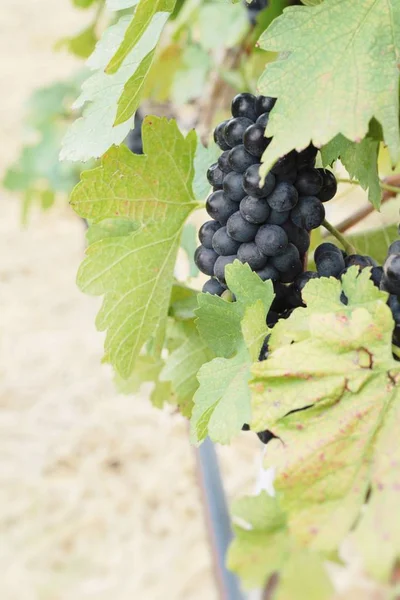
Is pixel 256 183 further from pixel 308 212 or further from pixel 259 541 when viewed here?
pixel 259 541

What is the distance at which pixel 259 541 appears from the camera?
0.50m

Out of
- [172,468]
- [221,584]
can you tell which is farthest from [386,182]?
[172,468]

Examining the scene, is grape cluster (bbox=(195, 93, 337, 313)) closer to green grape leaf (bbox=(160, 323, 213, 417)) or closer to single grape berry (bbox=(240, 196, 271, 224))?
single grape berry (bbox=(240, 196, 271, 224))

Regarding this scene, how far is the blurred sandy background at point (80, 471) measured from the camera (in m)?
2.34

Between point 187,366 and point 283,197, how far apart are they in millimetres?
240

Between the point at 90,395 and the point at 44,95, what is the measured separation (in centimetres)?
133

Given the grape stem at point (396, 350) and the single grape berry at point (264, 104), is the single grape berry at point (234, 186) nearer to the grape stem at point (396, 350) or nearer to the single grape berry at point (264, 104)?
the single grape berry at point (264, 104)

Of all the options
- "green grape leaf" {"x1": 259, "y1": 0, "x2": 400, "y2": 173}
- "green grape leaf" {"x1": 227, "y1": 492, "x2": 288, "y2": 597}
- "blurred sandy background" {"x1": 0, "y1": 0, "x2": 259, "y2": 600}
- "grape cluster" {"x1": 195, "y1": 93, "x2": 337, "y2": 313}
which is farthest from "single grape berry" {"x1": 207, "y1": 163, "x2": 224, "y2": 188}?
"blurred sandy background" {"x1": 0, "y1": 0, "x2": 259, "y2": 600}

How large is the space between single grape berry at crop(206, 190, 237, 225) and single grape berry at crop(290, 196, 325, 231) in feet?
0.16

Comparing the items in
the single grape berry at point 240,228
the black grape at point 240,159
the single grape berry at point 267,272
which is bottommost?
the single grape berry at point 267,272

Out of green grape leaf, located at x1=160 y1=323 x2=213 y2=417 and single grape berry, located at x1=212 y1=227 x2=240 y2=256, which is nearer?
single grape berry, located at x1=212 y1=227 x2=240 y2=256

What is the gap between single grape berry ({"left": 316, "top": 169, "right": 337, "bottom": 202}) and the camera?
1.88 ft

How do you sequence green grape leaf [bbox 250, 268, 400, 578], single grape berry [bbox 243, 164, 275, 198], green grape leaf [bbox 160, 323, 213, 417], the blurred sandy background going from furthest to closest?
the blurred sandy background, green grape leaf [bbox 160, 323, 213, 417], single grape berry [bbox 243, 164, 275, 198], green grape leaf [bbox 250, 268, 400, 578]

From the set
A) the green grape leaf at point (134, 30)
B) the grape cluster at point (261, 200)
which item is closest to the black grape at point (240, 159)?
the grape cluster at point (261, 200)
